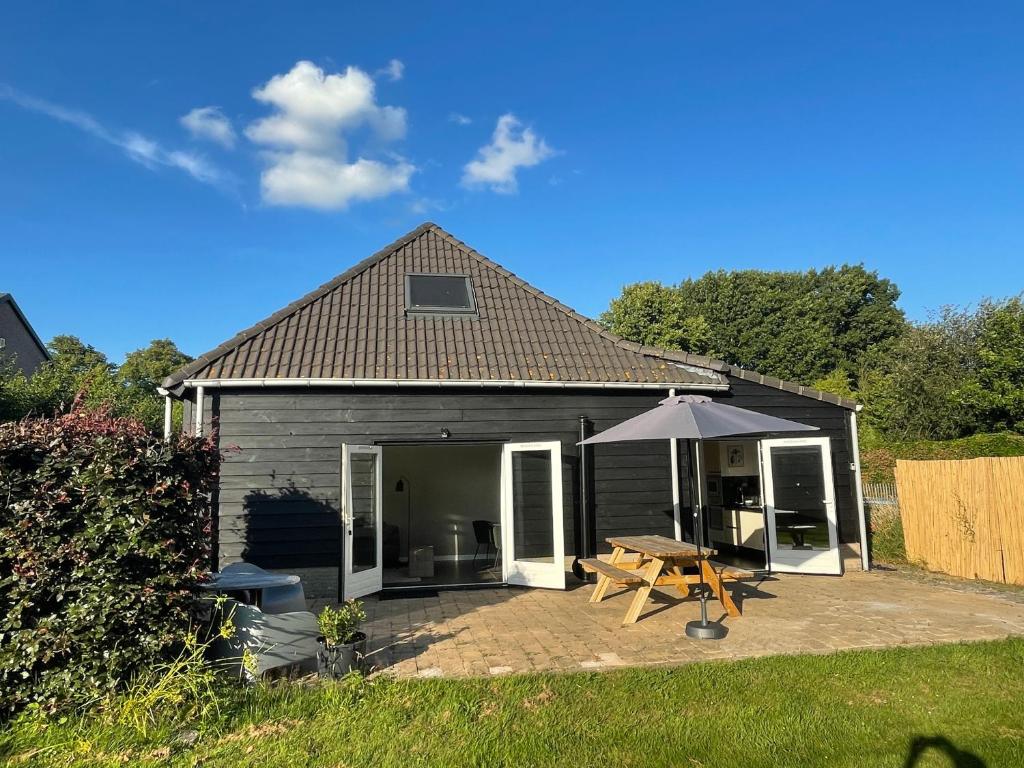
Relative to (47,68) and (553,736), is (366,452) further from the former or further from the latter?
(47,68)

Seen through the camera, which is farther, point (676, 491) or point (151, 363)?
point (151, 363)

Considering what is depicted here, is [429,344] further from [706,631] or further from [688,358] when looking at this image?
[706,631]

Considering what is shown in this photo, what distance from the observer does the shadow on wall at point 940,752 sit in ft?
10.3

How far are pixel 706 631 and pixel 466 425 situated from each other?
4019mm

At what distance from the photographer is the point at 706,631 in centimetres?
545

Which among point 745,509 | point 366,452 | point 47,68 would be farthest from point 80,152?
point 745,509

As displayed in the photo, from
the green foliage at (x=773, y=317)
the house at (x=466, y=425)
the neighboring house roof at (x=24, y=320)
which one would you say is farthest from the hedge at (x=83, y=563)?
the green foliage at (x=773, y=317)

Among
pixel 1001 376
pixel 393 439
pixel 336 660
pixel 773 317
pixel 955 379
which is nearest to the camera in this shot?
pixel 336 660

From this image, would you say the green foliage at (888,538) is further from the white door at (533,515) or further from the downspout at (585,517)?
the white door at (533,515)

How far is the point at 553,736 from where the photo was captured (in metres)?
3.46

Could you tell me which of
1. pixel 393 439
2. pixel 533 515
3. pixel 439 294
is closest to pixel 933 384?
pixel 533 515

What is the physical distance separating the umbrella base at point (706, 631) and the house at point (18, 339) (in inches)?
916

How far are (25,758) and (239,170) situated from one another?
9606 mm

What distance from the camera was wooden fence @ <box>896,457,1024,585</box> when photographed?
777 cm
